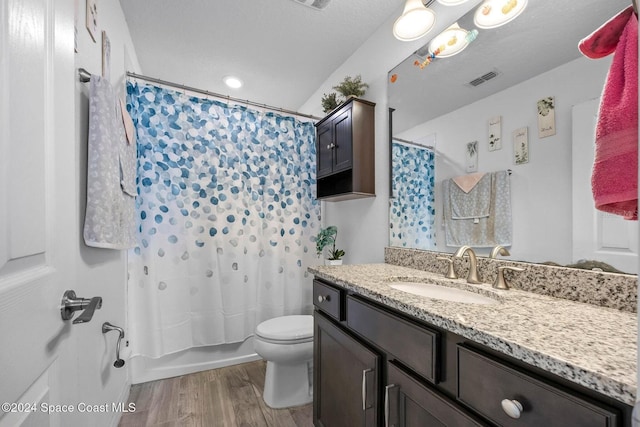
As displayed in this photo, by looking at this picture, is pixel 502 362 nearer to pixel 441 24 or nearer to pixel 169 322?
pixel 441 24

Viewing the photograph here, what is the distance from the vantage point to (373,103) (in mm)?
1776

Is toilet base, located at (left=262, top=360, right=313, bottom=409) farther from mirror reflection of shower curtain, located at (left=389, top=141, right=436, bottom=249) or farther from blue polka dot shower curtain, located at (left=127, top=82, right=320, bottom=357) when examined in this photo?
mirror reflection of shower curtain, located at (left=389, top=141, right=436, bottom=249)

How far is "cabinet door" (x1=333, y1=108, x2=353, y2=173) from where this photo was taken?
170 centimetres

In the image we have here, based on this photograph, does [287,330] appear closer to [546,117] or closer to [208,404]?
[208,404]

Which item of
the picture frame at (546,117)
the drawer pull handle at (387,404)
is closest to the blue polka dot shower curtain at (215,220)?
the drawer pull handle at (387,404)

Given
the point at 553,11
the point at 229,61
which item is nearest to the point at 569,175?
the point at 553,11

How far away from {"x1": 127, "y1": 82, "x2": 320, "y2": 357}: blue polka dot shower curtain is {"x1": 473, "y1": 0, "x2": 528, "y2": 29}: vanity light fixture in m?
1.39

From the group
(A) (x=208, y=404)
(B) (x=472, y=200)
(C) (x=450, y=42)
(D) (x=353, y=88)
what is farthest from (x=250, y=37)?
(A) (x=208, y=404)

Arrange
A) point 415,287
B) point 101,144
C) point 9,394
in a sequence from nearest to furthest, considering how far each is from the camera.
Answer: point 9,394 < point 101,144 < point 415,287

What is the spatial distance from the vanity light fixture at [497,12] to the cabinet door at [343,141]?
0.77 metres

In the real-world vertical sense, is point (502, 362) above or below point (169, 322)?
above

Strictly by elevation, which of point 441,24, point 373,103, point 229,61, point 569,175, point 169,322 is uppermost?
point 229,61

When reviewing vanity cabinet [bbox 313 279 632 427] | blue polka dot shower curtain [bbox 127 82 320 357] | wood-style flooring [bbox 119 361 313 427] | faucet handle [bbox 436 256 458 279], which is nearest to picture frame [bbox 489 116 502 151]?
faucet handle [bbox 436 256 458 279]

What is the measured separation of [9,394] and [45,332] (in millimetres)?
130
